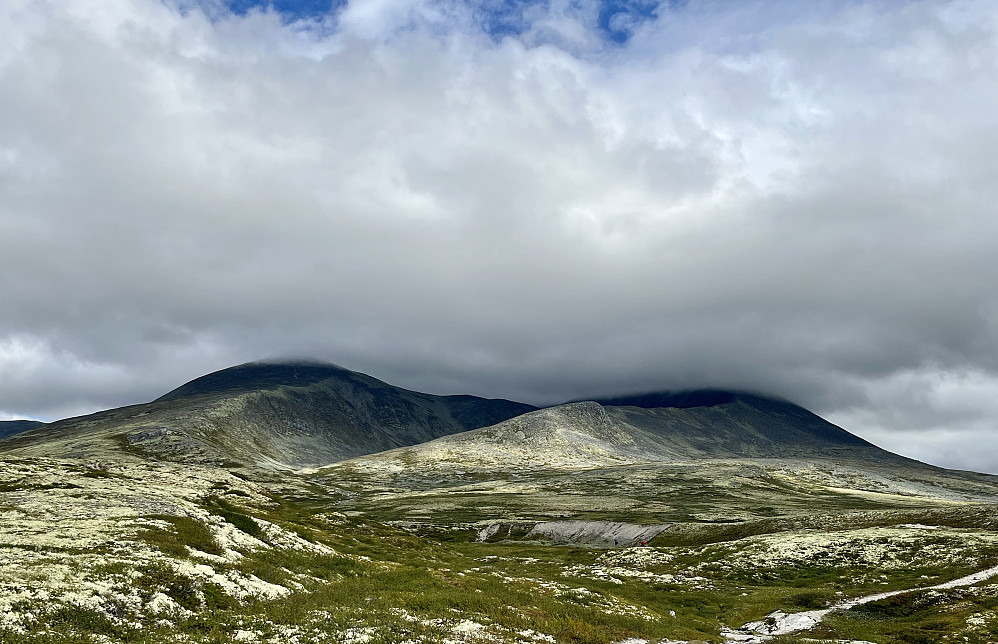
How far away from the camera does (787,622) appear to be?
1834 inches

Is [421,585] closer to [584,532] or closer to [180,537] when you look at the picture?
[180,537]

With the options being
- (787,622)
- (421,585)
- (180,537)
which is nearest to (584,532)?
(787,622)

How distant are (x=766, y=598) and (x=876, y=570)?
66.0 ft

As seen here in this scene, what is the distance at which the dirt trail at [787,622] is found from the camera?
43531 mm

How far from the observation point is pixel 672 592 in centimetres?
6159

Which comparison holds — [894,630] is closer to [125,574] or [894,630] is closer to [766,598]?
[766,598]

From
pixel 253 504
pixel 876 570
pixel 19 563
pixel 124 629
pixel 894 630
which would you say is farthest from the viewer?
pixel 253 504

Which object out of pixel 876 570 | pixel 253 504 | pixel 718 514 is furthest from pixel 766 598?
pixel 253 504

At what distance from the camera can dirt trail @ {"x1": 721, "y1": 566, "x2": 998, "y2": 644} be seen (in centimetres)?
4353

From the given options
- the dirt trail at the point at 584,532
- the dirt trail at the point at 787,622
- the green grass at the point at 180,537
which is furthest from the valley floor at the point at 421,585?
the dirt trail at the point at 584,532

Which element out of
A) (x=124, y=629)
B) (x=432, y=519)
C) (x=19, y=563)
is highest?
(x=19, y=563)

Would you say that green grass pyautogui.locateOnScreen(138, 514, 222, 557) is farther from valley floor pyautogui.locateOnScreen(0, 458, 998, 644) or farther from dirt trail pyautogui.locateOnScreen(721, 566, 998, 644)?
dirt trail pyautogui.locateOnScreen(721, 566, 998, 644)

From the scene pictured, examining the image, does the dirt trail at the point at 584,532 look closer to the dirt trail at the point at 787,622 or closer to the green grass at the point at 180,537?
the dirt trail at the point at 787,622

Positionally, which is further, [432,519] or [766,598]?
[432,519]
